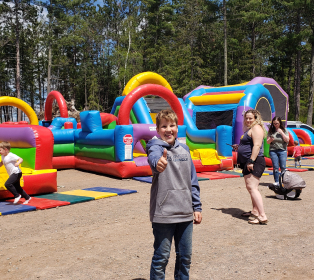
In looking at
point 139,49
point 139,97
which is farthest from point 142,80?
point 139,49

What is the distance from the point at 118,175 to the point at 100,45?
87.3 ft

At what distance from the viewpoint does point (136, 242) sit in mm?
3479

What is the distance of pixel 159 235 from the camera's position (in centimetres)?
218

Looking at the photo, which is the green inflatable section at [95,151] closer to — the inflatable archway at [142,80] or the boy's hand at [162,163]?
the inflatable archway at [142,80]

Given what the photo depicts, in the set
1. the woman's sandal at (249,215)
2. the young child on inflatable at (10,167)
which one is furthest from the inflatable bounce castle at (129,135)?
the woman's sandal at (249,215)

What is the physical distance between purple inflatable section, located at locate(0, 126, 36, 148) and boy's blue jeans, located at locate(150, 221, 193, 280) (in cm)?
449

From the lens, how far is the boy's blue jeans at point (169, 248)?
2154 mm

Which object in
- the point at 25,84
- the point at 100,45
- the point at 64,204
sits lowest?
the point at 64,204

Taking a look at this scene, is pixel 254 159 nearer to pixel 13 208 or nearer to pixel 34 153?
pixel 13 208

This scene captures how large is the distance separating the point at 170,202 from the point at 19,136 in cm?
484

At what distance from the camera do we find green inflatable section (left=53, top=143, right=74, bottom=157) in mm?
9867

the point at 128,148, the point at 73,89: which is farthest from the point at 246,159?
the point at 73,89

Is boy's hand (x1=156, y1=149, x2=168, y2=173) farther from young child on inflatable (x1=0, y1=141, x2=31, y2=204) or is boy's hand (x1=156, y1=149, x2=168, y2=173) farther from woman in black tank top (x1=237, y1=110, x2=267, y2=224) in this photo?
young child on inflatable (x1=0, y1=141, x2=31, y2=204)

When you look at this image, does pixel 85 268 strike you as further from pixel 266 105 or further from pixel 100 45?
pixel 100 45
